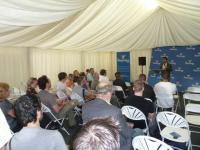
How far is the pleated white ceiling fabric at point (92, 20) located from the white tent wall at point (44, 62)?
76.1 inches

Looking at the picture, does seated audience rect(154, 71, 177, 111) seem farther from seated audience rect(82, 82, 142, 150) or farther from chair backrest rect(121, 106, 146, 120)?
seated audience rect(82, 82, 142, 150)

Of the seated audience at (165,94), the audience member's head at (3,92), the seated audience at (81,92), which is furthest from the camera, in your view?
the seated audience at (81,92)

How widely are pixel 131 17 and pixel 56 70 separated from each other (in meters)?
5.21

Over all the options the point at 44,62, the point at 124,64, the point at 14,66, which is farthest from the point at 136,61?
the point at 14,66

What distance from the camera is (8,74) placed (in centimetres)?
848

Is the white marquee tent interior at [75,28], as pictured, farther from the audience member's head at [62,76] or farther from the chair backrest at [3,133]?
the chair backrest at [3,133]

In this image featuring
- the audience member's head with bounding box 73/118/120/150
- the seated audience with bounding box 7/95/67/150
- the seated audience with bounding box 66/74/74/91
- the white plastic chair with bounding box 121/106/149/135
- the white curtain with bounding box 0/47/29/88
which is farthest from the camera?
the white curtain with bounding box 0/47/29/88

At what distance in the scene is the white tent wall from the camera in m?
8.52

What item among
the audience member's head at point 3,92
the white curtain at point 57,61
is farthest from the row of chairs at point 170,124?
the white curtain at point 57,61

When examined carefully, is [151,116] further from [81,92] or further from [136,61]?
[136,61]

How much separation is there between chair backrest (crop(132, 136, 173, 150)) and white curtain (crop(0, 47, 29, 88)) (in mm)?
6704

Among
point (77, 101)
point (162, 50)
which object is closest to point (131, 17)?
point (77, 101)

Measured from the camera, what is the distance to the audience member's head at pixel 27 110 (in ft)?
6.79

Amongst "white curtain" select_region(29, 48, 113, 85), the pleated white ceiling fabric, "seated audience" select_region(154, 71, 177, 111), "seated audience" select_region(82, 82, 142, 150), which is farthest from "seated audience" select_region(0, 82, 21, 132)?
"white curtain" select_region(29, 48, 113, 85)
